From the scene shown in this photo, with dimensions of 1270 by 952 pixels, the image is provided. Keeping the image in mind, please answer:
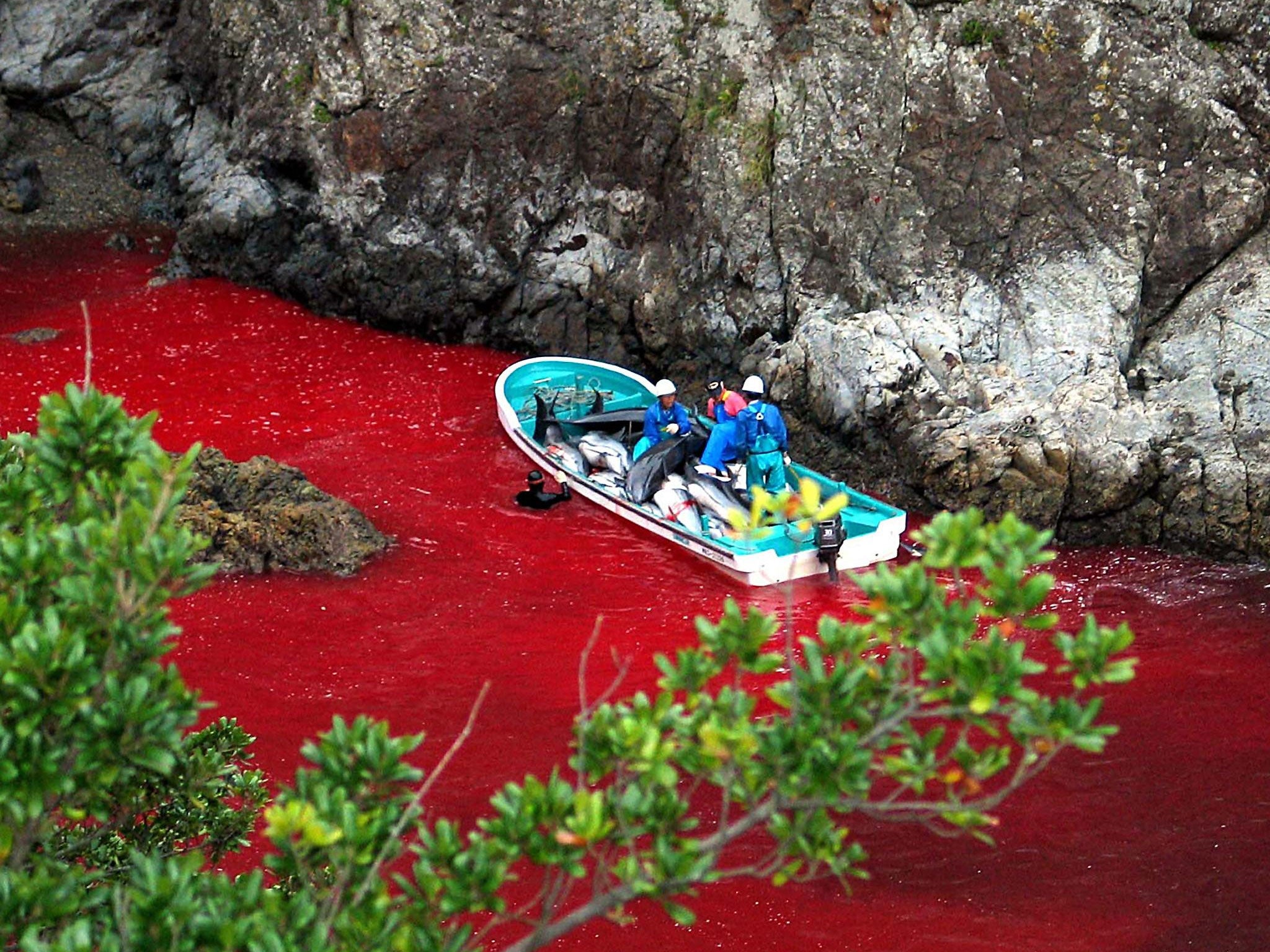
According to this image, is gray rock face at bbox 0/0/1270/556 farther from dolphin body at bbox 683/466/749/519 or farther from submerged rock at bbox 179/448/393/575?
submerged rock at bbox 179/448/393/575

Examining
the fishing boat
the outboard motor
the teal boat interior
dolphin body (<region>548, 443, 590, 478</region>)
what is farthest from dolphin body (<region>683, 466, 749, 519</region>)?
dolphin body (<region>548, 443, 590, 478</region>)

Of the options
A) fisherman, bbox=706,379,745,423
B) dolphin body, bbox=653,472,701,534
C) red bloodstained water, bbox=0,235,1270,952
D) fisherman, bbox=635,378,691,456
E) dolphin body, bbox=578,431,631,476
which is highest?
fisherman, bbox=706,379,745,423

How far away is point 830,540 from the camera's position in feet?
42.5

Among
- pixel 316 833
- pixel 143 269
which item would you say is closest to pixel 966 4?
pixel 143 269

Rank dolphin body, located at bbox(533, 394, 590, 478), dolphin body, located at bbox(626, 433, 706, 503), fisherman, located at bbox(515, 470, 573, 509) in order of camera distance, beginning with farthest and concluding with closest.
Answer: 1. dolphin body, located at bbox(533, 394, 590, 478)
2. fisherman, located at bbox(515, 470, 573, 509)
3. dolphin body, located at bbox(626, 433, 706, 503)

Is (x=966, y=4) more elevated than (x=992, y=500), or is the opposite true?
(x=966, y=4)

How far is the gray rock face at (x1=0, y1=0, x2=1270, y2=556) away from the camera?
47.7 ft

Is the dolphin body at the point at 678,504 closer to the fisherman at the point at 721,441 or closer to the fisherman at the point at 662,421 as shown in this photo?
the fisherman at the point at 721,441

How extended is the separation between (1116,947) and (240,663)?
7.05 m

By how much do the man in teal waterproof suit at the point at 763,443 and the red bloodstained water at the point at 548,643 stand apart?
1.11m

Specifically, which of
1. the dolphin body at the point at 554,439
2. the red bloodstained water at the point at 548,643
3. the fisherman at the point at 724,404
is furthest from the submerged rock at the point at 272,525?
the fisherman at the point at 724,404

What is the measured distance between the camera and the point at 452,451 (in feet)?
53.5

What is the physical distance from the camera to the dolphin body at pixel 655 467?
1428cm

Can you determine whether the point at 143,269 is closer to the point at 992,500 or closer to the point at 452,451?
the point at 452,451
